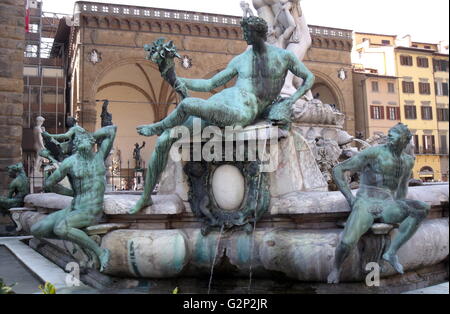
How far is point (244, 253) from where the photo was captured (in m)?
3.62

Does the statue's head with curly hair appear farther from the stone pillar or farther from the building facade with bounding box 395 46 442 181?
the building facade with bounding box 395 46 442 181

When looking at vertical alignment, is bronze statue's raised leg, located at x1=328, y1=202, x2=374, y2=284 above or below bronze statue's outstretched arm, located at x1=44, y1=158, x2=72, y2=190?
below

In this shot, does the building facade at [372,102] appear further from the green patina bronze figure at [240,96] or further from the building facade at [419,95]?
the green patina bronze figure at [240,96]

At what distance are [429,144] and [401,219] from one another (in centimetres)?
3780

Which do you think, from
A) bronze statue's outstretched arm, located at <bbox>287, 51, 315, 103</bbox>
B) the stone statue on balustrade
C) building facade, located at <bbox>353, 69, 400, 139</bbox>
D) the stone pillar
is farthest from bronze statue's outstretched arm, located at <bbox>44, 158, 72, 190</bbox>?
building facade, located at <bbox>353, 69, 400, 139</bbox>

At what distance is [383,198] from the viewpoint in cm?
337

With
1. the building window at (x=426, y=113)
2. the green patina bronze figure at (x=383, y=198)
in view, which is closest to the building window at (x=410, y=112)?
the building window at (x=426, y=113)

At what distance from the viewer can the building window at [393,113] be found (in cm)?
3728

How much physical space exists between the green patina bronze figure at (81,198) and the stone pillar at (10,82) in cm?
732

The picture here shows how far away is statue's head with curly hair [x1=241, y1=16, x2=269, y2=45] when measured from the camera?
3805 millimetres

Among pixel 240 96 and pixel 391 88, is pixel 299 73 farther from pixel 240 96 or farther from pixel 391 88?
pixel 391 88

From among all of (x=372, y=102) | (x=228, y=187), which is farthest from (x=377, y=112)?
(x=228, y=187)

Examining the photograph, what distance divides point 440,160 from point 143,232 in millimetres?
37675

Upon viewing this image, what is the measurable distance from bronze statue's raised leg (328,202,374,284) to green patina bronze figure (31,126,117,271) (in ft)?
5.52
